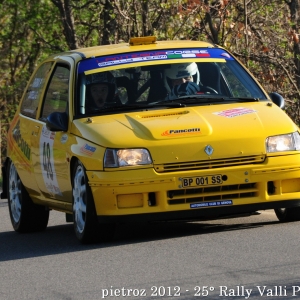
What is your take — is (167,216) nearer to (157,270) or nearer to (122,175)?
(122,175)

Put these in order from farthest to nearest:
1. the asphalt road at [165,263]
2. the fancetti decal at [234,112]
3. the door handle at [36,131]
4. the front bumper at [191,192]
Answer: the door handle at [36,131]
the fancetti decal at [234,112]
the front bumper at [191,192]
the asphalt road at [165,263]

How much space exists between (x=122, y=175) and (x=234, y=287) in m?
2.32

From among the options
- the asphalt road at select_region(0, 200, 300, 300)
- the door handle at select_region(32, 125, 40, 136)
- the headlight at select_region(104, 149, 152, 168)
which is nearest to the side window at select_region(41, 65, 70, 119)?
the door handle at select_region(32, 125, 40, 136)

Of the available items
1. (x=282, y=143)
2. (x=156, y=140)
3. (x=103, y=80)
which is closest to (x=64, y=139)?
(x=103, y=80)

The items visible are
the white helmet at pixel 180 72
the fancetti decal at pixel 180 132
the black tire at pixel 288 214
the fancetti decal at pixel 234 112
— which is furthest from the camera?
the white helmet at pixel 180 72

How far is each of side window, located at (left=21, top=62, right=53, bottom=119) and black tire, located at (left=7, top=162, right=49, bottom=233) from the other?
0.63 meters

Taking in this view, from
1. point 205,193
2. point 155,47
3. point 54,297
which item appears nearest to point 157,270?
point 54,297

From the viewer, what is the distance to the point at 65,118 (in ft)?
30.4

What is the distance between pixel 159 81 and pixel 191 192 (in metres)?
1.51

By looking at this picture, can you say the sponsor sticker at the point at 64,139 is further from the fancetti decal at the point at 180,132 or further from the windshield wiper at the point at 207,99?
the fancetti decal at the point at 180,132


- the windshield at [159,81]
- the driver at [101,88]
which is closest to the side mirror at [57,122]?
the windshield at [159,81]

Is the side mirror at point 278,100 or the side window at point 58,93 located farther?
the side window at point 58,93

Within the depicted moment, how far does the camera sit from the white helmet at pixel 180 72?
31.4 ft

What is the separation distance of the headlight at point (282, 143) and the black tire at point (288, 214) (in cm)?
76
